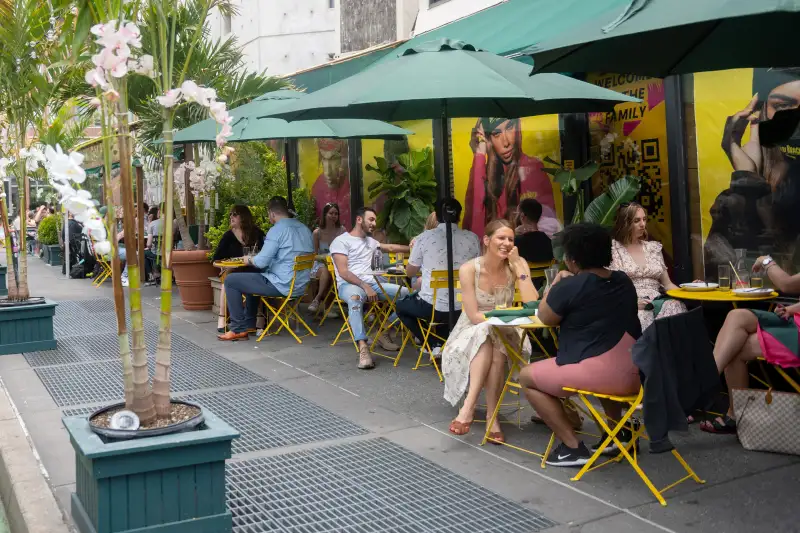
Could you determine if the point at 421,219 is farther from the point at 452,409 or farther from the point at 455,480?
the point at 455,480

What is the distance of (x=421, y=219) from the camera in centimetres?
1063

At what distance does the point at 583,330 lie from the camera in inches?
193

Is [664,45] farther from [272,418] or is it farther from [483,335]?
[272,418]

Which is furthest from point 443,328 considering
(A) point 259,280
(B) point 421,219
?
(B) point 421,219

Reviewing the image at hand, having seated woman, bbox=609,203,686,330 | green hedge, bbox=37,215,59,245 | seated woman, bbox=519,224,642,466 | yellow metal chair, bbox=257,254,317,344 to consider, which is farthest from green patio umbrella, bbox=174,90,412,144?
green hedge, bbox=37,215,59,245

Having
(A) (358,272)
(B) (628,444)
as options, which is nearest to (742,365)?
(B) (628,444)

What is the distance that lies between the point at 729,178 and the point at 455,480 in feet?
12.4

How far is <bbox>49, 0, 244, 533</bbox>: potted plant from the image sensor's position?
3.68 m

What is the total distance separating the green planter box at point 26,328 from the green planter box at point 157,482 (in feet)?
18.8

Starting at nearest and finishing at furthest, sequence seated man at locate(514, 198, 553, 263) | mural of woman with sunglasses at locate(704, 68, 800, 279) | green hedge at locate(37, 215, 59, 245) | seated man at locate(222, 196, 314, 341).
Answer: mural of woman with sunglasses at locate(704, 68, 800, 279) < seated man at locate(514, 198, 553, 263) < seated man at locate(222, 196, 314, 341) < green hedge at locate(37, 215, 59, 245)

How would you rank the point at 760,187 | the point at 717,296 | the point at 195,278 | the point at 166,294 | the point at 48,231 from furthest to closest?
the point at 48,231
the point at 195,278
the point at 760,187
the point at 717,296
the point at 166,294

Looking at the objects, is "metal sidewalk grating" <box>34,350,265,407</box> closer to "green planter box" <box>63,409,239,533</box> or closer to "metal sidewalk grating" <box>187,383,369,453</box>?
"metal sidewalk grating" <box>187,383,369,453</box>

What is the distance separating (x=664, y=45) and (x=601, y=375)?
2110 mm

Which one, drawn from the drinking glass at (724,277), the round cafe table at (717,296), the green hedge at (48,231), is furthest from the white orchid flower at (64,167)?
the green hedge at (48,231)
